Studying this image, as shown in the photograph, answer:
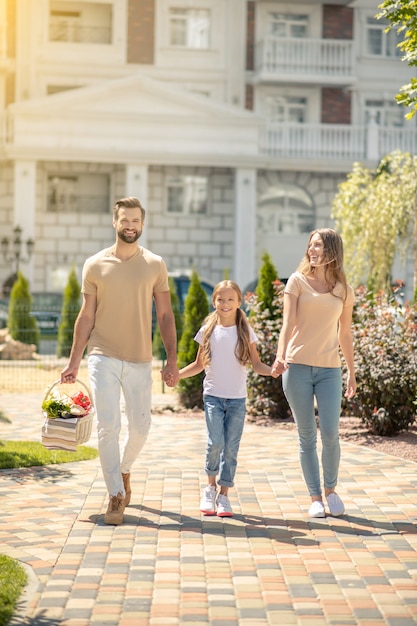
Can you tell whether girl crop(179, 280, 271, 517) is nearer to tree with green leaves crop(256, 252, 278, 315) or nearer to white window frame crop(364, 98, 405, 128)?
tree with green leaves crop(256, 252, 278, 315)

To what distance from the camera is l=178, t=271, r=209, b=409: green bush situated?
15.5 meters

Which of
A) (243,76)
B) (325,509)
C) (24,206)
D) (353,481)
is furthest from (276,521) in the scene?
(243,76)

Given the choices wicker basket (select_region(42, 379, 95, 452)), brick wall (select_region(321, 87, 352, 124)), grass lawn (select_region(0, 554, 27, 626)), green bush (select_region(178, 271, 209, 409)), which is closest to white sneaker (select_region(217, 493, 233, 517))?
wicker basket (select_region(42, 379, 95, 452))

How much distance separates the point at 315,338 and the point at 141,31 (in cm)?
3444

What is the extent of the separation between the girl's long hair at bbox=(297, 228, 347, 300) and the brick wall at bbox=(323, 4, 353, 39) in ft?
117

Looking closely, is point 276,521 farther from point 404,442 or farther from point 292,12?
point 292,12

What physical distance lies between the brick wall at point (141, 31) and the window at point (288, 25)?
14.0 ft

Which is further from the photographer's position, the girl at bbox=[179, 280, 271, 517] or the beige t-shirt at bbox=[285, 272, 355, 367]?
the girl at bbox=[179, 280, 271, 517]

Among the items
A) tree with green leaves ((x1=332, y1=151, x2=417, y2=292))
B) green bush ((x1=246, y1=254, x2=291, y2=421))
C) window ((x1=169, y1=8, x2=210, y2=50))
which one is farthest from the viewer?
window ((x1=169, y1=8, x2=210, y2=50))

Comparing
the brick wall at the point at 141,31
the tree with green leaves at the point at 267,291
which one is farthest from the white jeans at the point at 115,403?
the brick wall at the point at 141,31

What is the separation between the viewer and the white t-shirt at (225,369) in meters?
7.97

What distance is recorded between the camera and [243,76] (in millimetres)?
41031

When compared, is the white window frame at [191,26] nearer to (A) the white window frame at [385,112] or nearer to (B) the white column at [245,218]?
(B) the white column at [245,218]

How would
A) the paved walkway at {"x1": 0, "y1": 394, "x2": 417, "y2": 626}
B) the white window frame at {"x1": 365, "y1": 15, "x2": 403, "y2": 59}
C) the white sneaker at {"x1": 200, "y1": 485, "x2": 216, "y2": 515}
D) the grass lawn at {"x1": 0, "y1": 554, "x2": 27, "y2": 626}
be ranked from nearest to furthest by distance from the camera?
1. the grass lawn at {"x1": 0, "y1": 554, "x2": 27, "y2": 626}
2. the paved walkway at {"x1": 0, "y1": 394, "x2": 417, "y2": 626}
3. the white sneaker at {"x1": 200, "y1": 485, "x2": 216, "y2": 515}
4. the white window frame at {"x1": 365, "y1": 15, "x2": 403, "y2": 59}
